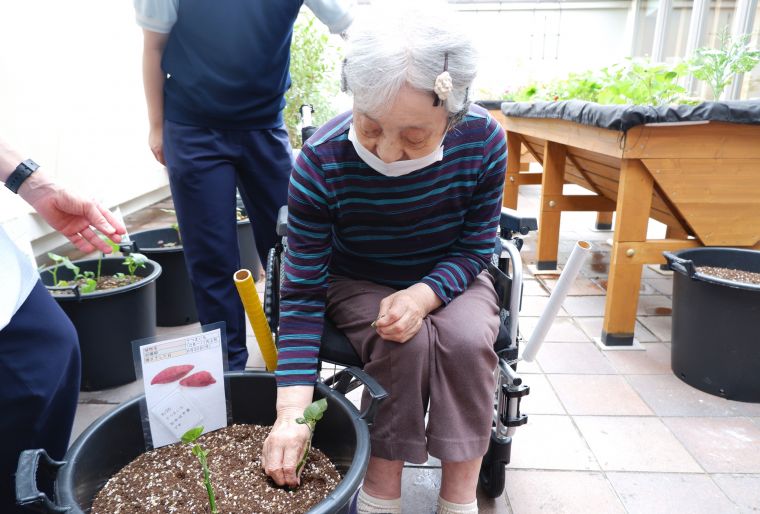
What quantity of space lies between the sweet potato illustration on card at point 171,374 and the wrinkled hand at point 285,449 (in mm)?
189

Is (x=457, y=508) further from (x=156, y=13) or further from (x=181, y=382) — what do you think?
(x=156, y=13)

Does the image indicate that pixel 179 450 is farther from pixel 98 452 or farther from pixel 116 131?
pixel 116 131

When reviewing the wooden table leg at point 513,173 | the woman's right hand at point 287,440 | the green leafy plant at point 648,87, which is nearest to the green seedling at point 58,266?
the woman's right hand at point 287,440

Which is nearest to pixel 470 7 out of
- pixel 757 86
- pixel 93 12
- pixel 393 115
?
pixel 757 86

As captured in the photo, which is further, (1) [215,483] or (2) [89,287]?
(2) [89,287]

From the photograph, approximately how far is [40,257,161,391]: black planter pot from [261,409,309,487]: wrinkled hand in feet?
3.63

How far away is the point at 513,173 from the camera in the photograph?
13.0 ft

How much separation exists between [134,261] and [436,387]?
144 centimetres

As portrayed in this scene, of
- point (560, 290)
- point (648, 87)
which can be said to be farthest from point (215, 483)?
point (648, 87)

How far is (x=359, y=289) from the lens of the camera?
3.78 ft

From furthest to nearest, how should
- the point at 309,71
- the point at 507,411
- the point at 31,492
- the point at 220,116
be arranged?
the point at 309,71, the point at 220,116, the point at 507,411, the point at 31,492

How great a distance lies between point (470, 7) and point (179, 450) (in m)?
9.19

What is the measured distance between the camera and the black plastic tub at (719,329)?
5.70 feet

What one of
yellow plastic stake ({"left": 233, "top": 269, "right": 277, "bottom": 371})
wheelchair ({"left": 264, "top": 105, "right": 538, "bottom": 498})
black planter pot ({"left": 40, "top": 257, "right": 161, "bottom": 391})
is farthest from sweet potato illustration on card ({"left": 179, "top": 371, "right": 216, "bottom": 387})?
black planter pot ({"left": 40, "top": 257, "right": 161, "bottom": 391})
